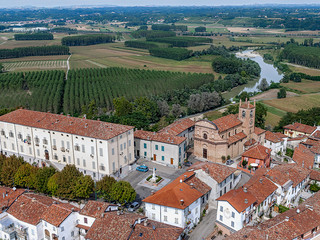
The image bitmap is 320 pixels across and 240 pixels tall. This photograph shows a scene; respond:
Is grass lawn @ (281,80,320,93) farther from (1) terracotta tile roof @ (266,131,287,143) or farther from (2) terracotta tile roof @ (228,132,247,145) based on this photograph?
(2) terracotta tile roof @ (228,132,247,145)

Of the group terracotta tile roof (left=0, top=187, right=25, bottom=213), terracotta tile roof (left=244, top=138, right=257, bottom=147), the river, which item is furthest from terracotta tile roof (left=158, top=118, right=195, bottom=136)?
the river

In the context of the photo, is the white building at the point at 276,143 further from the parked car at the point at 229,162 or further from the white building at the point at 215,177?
the white building at the point at 215,177

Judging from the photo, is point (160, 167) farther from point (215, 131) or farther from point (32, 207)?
point (32, 207)

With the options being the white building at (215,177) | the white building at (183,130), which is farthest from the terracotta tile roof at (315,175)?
the white building at (183,130)

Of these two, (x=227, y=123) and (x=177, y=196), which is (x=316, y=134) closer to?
(x=227, y=123)

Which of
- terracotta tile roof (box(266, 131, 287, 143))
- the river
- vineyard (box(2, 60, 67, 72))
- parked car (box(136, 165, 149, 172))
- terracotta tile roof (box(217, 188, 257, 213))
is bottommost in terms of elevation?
the river

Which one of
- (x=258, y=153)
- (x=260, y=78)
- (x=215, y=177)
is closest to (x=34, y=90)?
(x=258, y=153)
